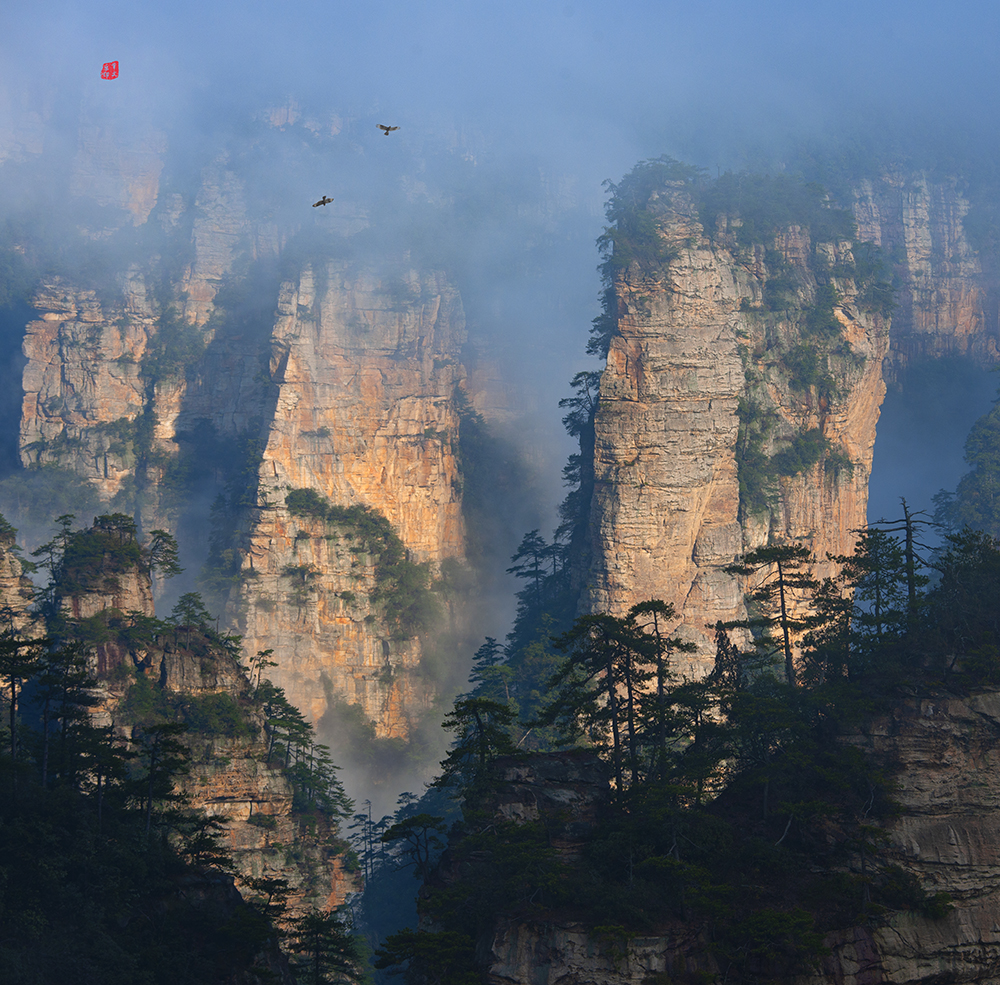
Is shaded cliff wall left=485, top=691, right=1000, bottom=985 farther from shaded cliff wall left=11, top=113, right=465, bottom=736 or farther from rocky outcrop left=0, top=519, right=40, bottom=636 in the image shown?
shaded cliff wall left=11, top=113, right=465, bottom=736

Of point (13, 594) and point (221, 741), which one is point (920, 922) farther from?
point (13, 594)

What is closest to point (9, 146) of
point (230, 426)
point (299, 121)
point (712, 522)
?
point (299, 121)

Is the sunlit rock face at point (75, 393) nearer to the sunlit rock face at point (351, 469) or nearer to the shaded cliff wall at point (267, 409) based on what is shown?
the shaded cliff wall at point (267, 409)

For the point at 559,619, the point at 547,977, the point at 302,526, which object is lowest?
the point at 547,977

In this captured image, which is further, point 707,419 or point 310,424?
point 310,424

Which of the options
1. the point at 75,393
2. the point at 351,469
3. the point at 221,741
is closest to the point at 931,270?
the point at 351,469

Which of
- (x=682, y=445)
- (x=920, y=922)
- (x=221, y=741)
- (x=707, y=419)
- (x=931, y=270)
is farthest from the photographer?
(x=931, y=270)

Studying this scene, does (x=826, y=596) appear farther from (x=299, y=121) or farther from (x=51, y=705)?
(x=299, y=121)
